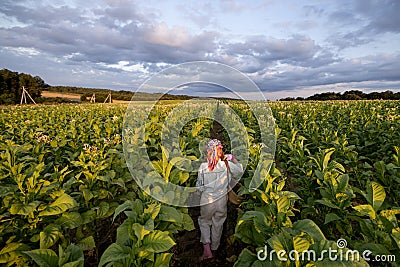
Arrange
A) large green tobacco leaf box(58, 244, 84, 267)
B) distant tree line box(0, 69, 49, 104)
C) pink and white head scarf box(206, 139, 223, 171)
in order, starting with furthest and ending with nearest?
distant tree line box(0, 69, 49, 104) → pink and white head scarf box(206, 139, 223, 171) → large green tobacco leaf box(58, 244, 84, 267)

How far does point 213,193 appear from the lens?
3.90 m

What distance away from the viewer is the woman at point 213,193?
12.7ft

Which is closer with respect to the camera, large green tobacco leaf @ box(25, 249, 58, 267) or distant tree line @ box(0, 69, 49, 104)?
large green tobacco leaf @ box(25, 249, 58, 267)

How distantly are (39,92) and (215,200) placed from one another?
184ft

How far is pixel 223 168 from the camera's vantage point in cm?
392

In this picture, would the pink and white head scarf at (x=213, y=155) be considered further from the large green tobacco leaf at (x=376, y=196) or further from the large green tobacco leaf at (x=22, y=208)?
the large green tobacco leaf at (x=22, y=208)

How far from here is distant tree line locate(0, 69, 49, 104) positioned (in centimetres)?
4466

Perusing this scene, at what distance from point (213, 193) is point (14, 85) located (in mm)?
56136

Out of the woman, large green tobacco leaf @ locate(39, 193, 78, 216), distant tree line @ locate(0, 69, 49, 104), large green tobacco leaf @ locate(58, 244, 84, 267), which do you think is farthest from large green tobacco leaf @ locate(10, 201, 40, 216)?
distant tree line @ locate(0, 69, 49, 104)

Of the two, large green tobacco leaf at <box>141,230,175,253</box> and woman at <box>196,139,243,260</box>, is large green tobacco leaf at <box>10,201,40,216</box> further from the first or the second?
woman at <box>196,139,243,260</box>

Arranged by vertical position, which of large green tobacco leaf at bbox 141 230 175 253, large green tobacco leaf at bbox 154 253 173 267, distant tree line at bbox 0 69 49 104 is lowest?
large green tobacco leaf at bbox 154 253 173 267

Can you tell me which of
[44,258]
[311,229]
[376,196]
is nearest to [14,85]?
[44,258]

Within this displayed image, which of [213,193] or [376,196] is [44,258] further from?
[376,196]

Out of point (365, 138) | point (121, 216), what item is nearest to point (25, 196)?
point (121, 216)
